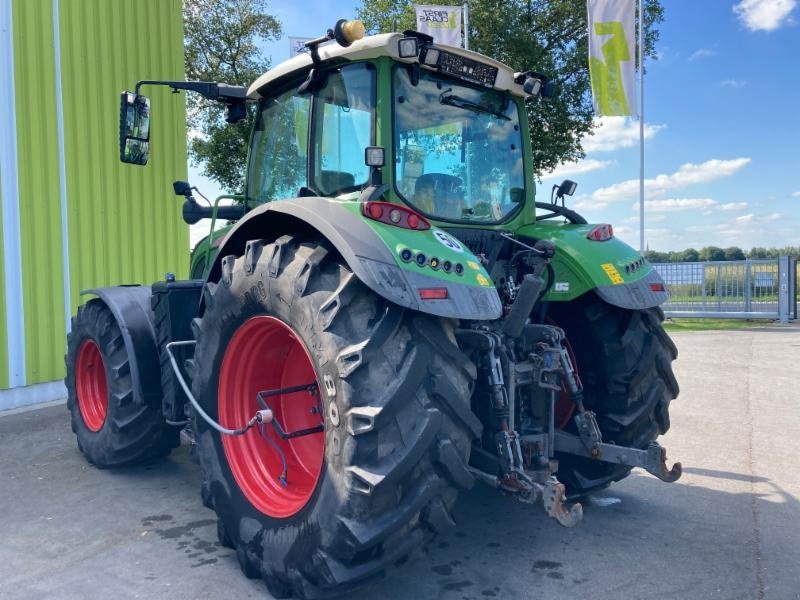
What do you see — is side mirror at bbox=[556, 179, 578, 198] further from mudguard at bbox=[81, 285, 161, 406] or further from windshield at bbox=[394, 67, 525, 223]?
mudguard at bbox=[81, 285, 161, 406]

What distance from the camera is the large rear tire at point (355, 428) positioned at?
7.84 feet

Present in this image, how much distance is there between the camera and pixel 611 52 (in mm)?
13828

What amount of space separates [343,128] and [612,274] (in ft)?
5.30

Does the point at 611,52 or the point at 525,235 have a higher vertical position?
the point at 611,52

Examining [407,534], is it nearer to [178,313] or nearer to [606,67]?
[178,313]

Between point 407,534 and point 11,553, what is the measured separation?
2.19m

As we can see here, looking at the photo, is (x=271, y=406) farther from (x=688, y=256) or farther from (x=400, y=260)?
(x=688, y=256)

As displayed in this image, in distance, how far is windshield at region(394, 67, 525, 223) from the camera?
332 centimetres

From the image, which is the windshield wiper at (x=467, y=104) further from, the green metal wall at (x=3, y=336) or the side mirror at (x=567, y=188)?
the green metal wall at (x=3, y=336)

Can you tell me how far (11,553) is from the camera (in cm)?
331

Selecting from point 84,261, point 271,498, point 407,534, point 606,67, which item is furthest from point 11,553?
point 606,67

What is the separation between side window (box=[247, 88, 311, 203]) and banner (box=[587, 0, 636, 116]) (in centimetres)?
1118

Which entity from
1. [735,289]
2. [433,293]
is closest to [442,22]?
[735,289]

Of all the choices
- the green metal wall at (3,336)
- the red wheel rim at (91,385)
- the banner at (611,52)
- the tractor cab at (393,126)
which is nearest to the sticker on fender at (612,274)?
the tractor cab at (393,126)
